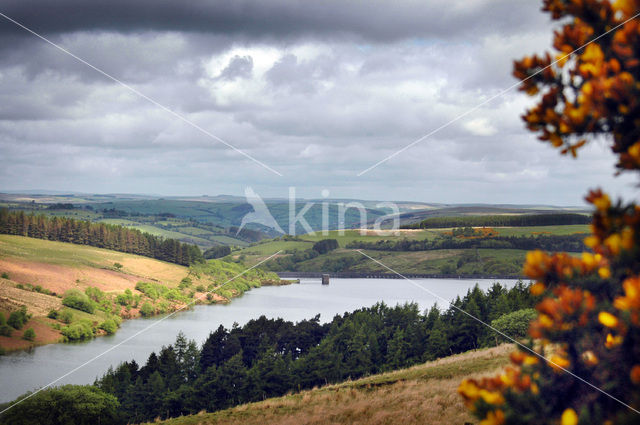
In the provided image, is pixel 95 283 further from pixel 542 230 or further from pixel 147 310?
pixel 542 230

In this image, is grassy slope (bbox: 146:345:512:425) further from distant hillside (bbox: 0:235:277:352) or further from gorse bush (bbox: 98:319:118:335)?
distant hillside (bbox: 0:235:277:352)

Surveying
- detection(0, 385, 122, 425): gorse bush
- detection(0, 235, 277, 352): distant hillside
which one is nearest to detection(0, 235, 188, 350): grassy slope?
detection(0, 235, 277, 352): distant hillside

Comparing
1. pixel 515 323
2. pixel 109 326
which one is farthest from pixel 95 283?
pixel 515 323

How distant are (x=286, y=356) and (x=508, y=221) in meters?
84.5

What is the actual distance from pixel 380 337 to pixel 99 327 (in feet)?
172

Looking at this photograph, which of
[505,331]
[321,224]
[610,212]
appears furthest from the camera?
[321,224]

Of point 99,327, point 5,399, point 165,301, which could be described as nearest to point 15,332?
point 99,327

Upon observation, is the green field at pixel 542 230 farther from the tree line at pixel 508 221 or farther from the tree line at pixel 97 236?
the tree line at pixel 97 236

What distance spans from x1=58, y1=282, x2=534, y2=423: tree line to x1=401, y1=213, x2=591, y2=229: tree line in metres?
53.1

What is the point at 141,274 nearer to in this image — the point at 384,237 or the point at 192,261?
the point at 192,261

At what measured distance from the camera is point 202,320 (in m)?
79.6

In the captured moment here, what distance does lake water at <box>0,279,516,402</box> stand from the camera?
5288cm

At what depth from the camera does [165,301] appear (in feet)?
286

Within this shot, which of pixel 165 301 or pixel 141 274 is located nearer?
pixel 165 301
